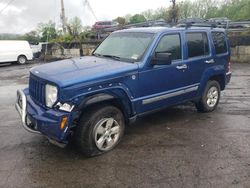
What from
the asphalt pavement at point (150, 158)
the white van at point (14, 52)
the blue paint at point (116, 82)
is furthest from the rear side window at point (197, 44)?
the white van at point (14, 52)

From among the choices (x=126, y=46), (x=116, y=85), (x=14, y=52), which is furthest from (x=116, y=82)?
(x=14, y=52)

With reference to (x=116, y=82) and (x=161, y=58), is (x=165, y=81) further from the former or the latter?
(x=116, y=82)

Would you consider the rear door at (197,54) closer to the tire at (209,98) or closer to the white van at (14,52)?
the tire at (209,98)

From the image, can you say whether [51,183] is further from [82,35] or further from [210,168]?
[82,35]

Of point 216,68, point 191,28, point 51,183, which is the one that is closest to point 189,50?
point 191,28

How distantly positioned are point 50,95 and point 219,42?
162 inches

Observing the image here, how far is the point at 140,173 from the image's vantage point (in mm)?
3922

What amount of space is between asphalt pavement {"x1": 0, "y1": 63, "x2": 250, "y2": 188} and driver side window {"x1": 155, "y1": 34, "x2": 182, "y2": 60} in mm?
1415

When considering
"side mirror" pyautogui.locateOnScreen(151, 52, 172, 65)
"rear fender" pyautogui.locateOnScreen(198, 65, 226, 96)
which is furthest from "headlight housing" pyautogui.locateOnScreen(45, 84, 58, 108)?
"rear fender" pyautogui.locateOnScreen(198, 65, 226, 96)

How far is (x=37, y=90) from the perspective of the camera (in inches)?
175

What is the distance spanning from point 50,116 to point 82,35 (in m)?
18.8

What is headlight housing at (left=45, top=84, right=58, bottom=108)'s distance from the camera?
13.2 feet

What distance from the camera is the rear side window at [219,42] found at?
636 cm

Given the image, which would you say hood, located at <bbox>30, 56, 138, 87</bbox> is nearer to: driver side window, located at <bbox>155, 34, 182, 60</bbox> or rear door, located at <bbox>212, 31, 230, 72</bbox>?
driver side window, located at <bbox>155, 34, 182, 60</bbox>
